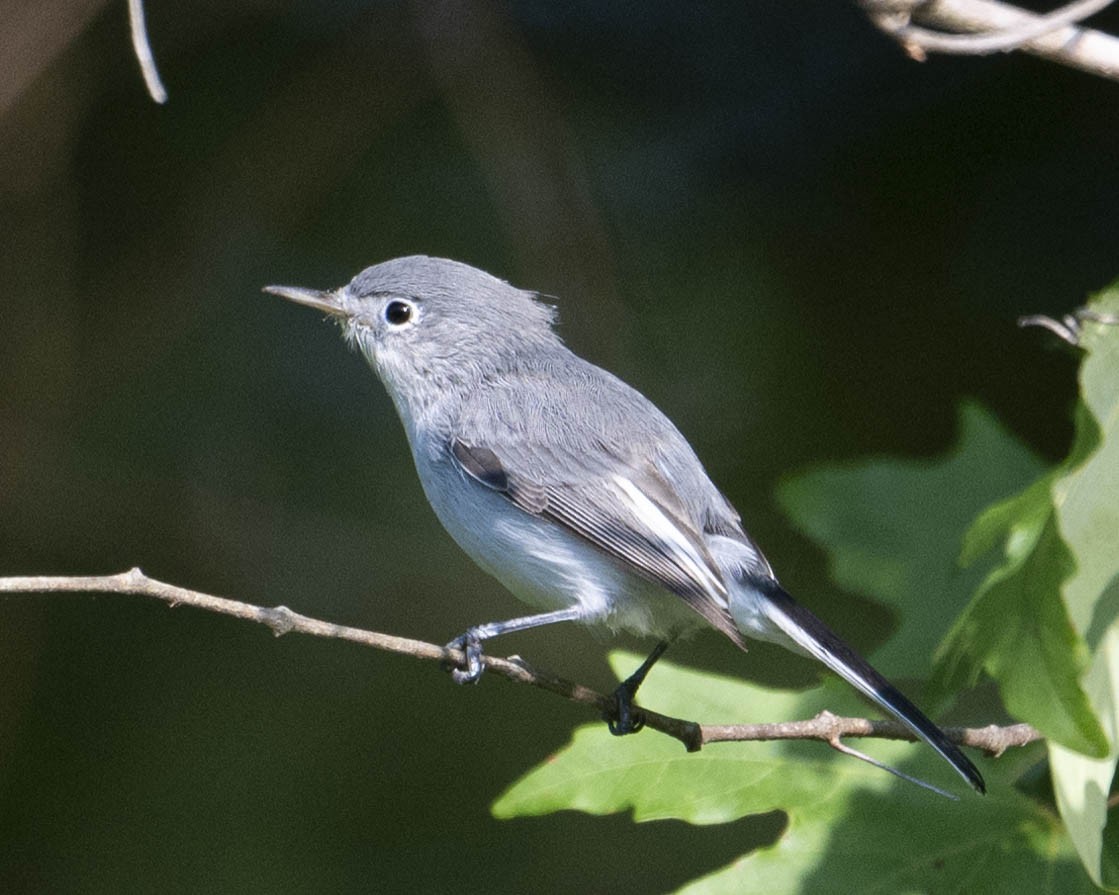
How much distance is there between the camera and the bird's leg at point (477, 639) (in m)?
1.58

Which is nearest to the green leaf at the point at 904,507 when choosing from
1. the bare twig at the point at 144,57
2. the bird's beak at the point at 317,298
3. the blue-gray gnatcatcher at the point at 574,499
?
the blue-gray gnatcatcher at the point at 574,499

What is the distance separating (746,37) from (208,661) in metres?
2.03

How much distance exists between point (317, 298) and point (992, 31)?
1.19 m

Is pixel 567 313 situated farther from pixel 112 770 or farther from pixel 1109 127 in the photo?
pixel 112 770

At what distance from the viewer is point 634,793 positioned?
1572 mm

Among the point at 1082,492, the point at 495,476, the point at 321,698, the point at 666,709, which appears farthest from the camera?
the point at 321,698

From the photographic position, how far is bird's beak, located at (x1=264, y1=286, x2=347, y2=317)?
7.01 ft

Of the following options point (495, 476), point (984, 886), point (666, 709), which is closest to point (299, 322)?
point (495, 476)

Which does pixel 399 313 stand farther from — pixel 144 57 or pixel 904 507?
pixel 904 507

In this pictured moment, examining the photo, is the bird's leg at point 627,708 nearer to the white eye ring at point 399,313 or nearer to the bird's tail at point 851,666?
the bird's tail at point 851,666

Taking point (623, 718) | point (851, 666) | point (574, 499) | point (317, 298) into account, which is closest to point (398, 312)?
point (317, 298)

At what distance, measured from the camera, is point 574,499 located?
72.2 inches

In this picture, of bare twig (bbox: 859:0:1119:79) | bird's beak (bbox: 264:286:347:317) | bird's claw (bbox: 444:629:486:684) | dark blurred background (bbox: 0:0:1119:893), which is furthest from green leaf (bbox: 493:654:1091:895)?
dark blurred background (bbox: 0:0:1119:893)

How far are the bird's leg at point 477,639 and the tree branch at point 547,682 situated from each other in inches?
3.0
